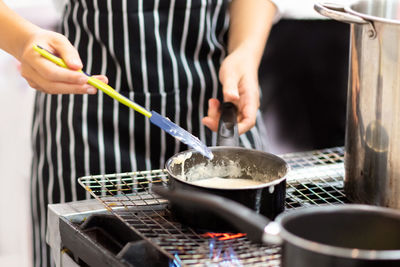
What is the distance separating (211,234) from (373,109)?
0.30 m

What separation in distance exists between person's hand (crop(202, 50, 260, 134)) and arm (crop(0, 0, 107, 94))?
0.23 metres

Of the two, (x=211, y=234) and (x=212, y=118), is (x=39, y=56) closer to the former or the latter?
(x=212, y=118)

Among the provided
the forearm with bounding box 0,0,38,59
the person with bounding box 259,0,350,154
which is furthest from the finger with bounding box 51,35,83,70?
the person with bounding box 259,0,350,154

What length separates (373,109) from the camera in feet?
3.19

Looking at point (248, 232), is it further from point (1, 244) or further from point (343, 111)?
point (343, 111)

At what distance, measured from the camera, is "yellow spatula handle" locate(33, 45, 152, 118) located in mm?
1077

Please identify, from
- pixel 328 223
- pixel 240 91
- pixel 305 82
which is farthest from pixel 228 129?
pixel 305 82

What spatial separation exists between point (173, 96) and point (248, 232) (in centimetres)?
79

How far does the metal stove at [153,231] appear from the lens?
33.2 inches

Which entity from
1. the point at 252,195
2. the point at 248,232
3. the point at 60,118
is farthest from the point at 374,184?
the point at 60,118

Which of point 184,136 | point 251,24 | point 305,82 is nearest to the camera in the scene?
point 184,136

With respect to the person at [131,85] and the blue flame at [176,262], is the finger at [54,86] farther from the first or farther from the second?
the blue flame at [176,262]

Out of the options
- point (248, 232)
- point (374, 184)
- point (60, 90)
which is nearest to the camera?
point (248, 232)

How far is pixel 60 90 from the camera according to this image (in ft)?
3.97
